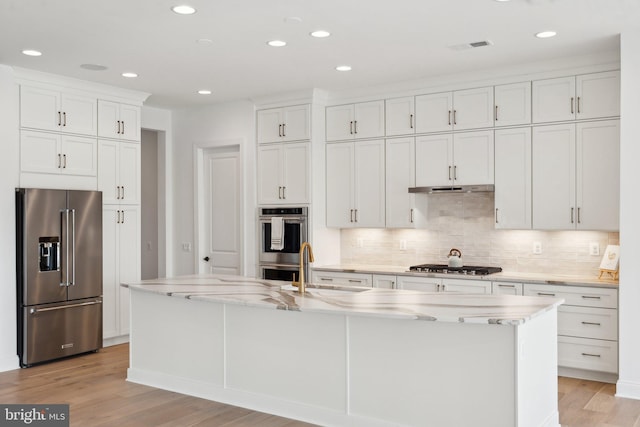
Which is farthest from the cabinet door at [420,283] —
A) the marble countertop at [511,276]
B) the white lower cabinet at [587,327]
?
the white lower cabinet at [587,327]

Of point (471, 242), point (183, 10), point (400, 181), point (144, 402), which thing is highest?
point (183, 10)

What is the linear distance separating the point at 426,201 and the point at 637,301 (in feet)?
7.66

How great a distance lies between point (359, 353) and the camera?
12.7 feet

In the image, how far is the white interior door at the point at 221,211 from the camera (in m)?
7.40

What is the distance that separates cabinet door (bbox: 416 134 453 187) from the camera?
600 cm

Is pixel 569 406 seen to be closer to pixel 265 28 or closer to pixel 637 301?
pixel 637 301

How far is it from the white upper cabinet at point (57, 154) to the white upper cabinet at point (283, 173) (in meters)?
1.78

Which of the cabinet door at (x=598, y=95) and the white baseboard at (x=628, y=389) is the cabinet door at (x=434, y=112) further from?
the white baseboard at (x=628, y=389)

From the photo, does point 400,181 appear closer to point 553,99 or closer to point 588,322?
point 553,99

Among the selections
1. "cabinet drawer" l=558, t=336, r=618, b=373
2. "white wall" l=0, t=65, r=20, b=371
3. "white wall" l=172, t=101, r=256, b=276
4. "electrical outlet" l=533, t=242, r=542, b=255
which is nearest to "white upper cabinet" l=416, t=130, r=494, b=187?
"electrical outlet" l=533, t=242, r=542, b=255

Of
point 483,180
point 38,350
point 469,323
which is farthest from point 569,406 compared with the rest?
point 38,350

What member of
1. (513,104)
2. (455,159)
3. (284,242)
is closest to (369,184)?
(455,159)

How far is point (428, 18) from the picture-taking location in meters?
4.25

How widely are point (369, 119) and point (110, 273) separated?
3.14 m
